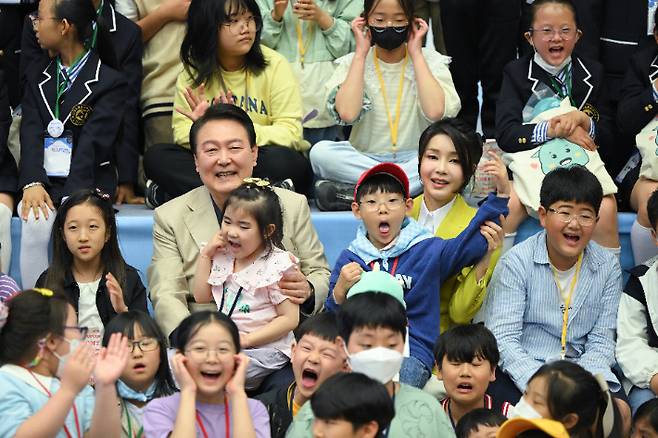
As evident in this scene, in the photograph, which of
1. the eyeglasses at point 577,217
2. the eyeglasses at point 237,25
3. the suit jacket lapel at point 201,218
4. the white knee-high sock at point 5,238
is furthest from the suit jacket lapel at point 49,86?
the eyeglasses at point 577,217

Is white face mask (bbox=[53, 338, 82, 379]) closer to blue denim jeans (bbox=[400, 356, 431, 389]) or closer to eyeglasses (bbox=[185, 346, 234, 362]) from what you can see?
eyeglasses (bbox=[185, 346, 234, 362])

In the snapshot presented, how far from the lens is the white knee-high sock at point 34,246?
5.37m

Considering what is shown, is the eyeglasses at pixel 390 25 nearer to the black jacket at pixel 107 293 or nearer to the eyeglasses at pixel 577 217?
the eyeglasses at pixel 577 217

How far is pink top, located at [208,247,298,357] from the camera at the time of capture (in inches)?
184

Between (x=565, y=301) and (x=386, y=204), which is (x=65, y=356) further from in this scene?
(x=565, y=301)

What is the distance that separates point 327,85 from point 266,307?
1.44 metres

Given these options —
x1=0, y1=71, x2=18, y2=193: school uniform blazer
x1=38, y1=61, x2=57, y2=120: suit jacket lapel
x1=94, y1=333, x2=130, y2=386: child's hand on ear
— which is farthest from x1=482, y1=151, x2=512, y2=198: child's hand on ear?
x1=0, y1=71, x2=18, y2=193: school uniform blazer

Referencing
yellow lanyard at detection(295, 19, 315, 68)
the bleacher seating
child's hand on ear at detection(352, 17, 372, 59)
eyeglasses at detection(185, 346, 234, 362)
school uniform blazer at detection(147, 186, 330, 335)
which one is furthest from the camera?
yellow lanyard at detection(295, 19, 315, 68)

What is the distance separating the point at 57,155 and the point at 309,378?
1.92 meters

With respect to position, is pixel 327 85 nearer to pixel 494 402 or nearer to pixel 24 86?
pixel 24 86

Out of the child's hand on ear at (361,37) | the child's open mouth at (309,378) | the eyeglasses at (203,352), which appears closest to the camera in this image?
the eyeglasses at (203,352)

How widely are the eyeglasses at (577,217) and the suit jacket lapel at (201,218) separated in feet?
4.36

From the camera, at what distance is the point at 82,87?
18.6 ft

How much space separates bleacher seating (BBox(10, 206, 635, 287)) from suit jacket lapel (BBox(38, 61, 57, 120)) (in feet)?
1.74
